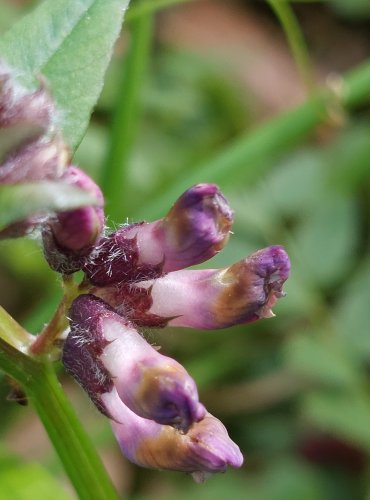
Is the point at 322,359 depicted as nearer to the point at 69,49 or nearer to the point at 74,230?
the point at 69,49

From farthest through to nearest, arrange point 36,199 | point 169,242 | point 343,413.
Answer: point 343,413, point 169,242, point 36,199

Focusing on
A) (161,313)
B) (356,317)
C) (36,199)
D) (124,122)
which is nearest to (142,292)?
(161,313)

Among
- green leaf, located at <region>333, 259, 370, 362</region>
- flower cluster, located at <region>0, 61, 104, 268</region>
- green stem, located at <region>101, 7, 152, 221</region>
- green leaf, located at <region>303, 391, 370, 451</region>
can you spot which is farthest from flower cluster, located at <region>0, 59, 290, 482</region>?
green leaf, located at <region>333, 259, 370, 362</region>

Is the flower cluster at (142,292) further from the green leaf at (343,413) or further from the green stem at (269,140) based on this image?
the green leaf at (343,413)

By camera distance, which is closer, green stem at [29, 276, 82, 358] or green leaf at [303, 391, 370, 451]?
green stem at [29, 276, 82, 358]

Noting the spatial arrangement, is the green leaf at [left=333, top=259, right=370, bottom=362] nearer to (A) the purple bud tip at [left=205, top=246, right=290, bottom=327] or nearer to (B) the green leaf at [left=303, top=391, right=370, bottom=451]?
(B) the green leaf at [left=303, top=391, right=370, bottom=451]

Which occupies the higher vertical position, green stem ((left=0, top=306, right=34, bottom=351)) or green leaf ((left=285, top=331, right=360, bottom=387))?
green stem ((left=0, top=306, right=34, bottom=351))
